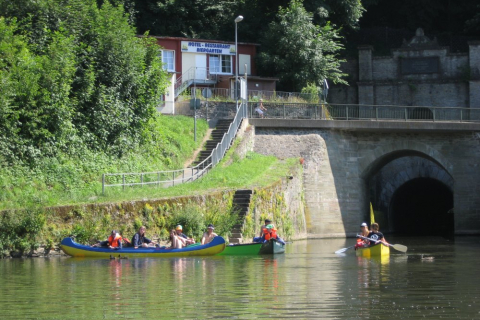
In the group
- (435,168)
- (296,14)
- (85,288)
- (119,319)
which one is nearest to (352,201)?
(435,168)

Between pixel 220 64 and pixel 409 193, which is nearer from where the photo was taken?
pixel 220 64

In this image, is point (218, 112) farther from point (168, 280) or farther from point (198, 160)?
point (168, 280)

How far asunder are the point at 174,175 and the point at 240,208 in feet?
13.7

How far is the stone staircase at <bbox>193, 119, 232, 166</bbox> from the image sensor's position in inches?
1645

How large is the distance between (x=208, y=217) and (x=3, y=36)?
35.9 feet

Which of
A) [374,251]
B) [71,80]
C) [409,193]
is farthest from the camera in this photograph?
[409,193]

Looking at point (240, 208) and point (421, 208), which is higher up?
point (240, 208)

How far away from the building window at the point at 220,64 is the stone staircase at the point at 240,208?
2090 cm

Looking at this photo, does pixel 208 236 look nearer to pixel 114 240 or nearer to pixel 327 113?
pixel 114 240

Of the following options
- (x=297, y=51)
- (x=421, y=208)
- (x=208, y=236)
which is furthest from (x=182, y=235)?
(x=421, y=208)

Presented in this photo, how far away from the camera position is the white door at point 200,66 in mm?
55062

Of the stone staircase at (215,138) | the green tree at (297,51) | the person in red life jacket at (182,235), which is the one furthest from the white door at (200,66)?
the person in red life jacket at (182,235)

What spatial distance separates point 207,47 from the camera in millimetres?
55500

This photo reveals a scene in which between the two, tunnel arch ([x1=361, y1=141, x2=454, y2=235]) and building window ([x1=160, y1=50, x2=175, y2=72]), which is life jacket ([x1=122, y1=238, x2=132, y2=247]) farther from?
building window ([x1=160, y1=50, x2=175, y2=72])
